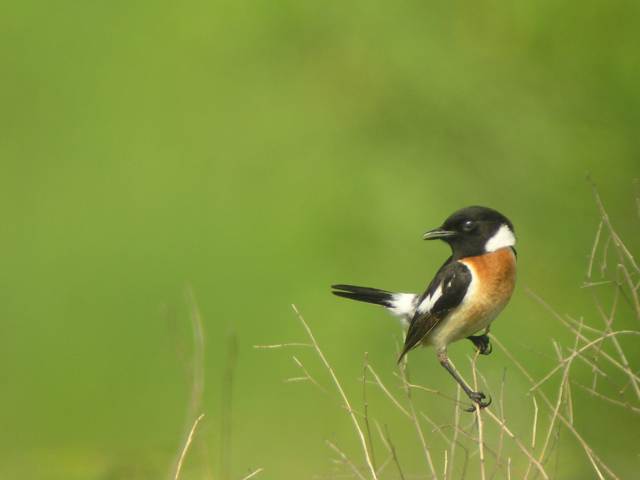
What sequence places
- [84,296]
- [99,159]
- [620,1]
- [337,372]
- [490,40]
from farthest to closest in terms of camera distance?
1. [99,159]
2. [84,296]
3. [337,372]
4. [490,40]
5. [620,1]

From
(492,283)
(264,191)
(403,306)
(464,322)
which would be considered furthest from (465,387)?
(264,191)

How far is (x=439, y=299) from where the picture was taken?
4.47 metres

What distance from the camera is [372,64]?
7113 mm

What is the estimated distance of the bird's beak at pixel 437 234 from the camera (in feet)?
14.9

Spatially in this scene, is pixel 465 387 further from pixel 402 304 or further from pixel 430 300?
pixel 402 304

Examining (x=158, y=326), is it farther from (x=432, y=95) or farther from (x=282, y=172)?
(x=432, y=95)

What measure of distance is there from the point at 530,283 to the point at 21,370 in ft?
30.9

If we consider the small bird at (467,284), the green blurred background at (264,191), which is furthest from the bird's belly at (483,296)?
the green blurred background at (264,191)

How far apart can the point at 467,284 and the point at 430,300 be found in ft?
0.55

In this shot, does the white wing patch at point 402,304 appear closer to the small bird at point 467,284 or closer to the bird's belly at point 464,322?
the small bird at point 467,284

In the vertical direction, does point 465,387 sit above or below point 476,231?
below

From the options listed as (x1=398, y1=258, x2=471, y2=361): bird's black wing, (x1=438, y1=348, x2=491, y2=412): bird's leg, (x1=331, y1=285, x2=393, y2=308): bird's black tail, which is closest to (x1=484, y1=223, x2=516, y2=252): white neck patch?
(x1=398, y1=258, x2=471, y2=361): bird's black wing

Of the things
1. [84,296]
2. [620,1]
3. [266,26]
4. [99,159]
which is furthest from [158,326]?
[620,1]

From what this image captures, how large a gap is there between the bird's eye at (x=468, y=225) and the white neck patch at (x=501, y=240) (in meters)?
0.08
